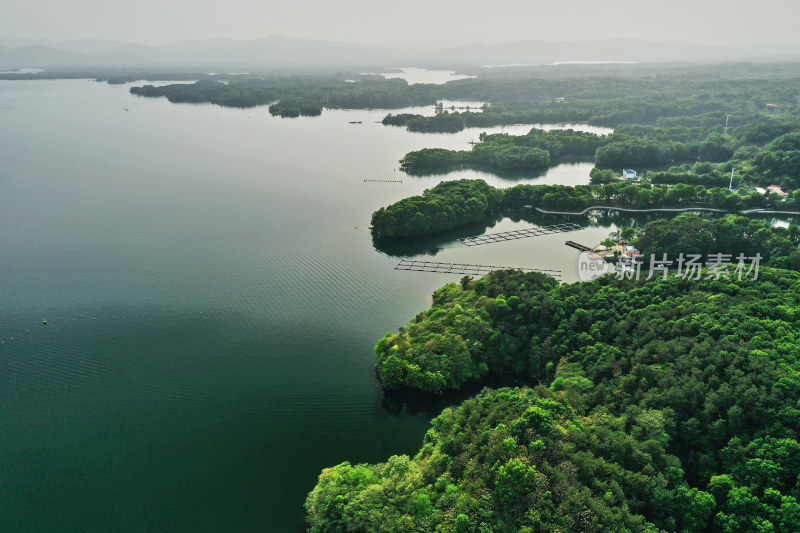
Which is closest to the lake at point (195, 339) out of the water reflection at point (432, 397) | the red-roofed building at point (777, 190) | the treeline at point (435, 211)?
the water reflection at point (432, 397)

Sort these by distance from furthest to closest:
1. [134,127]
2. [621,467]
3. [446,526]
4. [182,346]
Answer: [134,127] < [182,346] < [621,467] < [446,526]

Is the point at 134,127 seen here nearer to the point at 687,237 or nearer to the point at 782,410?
the point at 687,237

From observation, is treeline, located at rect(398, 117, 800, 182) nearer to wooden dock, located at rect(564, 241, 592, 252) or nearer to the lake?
the lake

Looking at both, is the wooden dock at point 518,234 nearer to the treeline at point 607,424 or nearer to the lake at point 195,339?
the lake at point 195,339

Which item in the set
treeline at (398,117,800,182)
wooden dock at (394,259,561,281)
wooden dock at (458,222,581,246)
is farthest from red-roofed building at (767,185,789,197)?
wooden dock at (394,259,561,281)

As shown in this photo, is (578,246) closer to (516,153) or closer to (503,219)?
(503,219)

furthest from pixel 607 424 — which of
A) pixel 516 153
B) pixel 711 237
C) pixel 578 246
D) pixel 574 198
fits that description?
pixel 516 153

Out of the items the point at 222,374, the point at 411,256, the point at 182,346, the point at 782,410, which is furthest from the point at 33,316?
the point at 782,410
